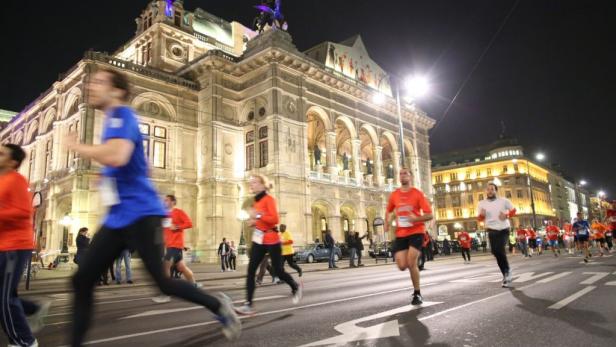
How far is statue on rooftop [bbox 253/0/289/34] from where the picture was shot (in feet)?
121

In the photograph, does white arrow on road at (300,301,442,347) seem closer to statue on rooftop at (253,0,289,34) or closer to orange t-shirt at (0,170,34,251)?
orange t-shirt at (0,170,34,251)

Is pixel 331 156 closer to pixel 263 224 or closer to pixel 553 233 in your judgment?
pixel 553 233

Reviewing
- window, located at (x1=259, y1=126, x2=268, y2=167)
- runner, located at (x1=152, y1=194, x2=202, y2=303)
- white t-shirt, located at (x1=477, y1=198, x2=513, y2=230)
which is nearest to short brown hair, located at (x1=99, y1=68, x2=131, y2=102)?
runner, located at (x1=152, y1=194, x2=202, y2=303)

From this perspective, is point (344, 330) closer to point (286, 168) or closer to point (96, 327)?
point (96, 327)

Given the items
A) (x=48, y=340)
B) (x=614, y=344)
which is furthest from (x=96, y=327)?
(x=614, y=344)

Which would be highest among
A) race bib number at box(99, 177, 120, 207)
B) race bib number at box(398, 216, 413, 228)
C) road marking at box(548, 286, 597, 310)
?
race bib number at box(99, 177, 120, 207)

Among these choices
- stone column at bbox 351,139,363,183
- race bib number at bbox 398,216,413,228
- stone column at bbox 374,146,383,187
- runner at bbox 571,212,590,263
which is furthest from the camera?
stone column at bbox 374,146,383,187

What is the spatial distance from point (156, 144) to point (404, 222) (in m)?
29.4

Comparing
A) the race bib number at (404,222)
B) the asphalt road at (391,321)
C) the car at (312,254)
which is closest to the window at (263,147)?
the car at (312,254)

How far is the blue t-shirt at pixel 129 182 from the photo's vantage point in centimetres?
314

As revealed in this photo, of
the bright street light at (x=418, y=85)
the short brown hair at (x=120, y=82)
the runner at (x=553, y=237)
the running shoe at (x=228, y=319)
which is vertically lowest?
the running shoe at (x=228, y=319)

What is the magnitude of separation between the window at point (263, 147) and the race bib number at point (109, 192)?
30.9m

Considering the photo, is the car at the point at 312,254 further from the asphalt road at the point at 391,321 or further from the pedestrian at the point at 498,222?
the asphalt road at the point at 391,321

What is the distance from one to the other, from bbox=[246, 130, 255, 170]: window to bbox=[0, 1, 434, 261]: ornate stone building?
0.13 m
